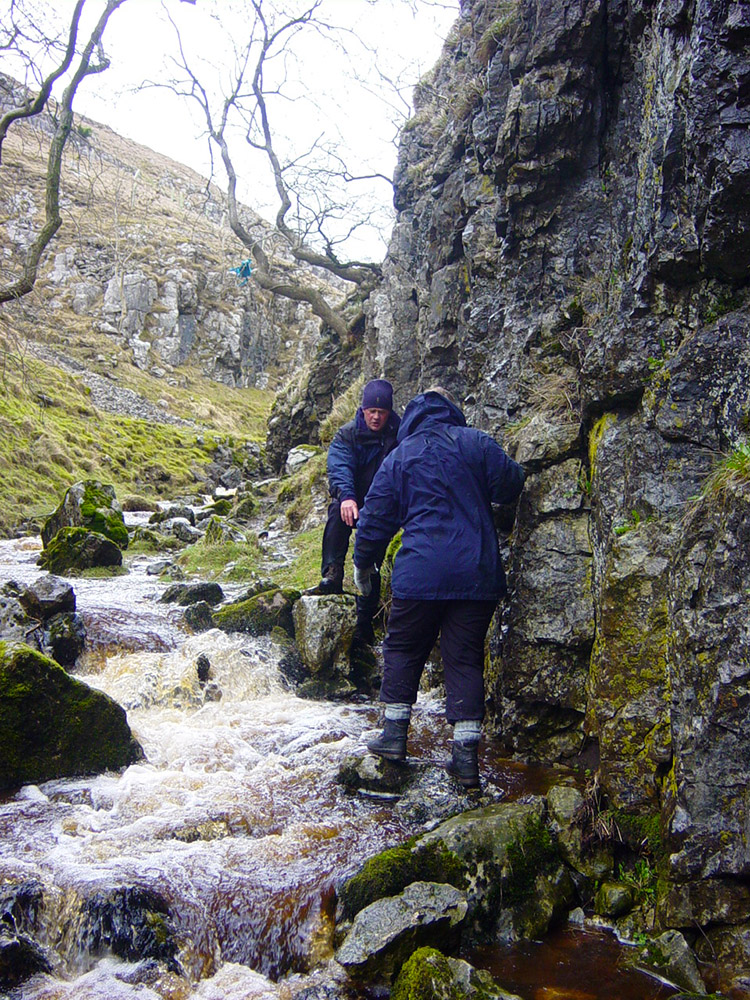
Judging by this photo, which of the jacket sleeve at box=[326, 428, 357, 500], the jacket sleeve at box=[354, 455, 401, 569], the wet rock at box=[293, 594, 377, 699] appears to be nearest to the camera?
the jacket sleeve at box=[354, 455, 401, 569]

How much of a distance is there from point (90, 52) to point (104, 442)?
1842 cm

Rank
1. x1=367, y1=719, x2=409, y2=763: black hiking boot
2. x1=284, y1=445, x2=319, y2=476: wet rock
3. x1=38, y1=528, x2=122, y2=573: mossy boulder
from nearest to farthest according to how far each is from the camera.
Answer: x1=367, y1=719, x2=409, y2=763: black hiking boot, x1=38, y1=528, x2=122, y2=573: mossy boulder, x1=284, y1=445, x2=319, y2=476: wet rock

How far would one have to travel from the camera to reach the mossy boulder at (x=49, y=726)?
5316 mm

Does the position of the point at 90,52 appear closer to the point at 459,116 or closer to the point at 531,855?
→ the point at 459,116

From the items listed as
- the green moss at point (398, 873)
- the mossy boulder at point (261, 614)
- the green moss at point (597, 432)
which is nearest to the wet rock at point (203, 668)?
the mossy boulder at point (261, 614)

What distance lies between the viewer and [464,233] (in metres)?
9.87

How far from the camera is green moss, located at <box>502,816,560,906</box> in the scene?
391cm

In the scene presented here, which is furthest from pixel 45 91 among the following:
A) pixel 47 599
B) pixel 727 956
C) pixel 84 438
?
pixel 84 438

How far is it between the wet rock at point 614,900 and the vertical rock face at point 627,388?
0.41 meters

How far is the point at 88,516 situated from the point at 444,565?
12.1 metres

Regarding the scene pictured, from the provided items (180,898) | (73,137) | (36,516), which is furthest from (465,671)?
(36,516)

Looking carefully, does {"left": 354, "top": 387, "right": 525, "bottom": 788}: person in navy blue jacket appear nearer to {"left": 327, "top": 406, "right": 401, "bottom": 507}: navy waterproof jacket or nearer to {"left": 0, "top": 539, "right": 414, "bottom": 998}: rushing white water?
{"left": 0, "top": 539, "right": 414, "bottom": 998}: rushing white water

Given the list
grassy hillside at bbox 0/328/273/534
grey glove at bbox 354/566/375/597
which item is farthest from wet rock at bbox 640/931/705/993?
grassy hillside at bbox 0/328/273/534

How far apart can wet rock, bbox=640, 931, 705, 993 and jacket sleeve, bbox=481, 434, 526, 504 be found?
3.02 m
